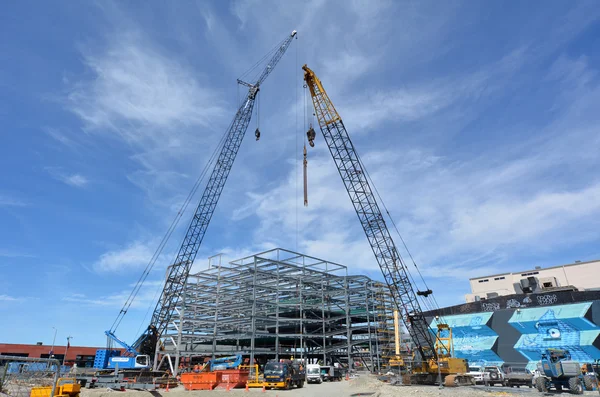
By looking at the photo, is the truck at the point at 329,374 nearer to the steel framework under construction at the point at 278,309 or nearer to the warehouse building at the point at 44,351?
the steel framework under construction at the point at 278,309

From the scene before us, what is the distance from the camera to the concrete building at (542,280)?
55531mm

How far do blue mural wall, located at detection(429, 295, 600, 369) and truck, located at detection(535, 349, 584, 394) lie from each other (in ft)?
79.8

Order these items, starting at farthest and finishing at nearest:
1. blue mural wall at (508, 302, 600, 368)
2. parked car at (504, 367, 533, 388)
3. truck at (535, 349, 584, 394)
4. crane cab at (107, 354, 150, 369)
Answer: blue mural wall at (508, 302, 600, 368) < crane cab at (107, 354, 150, 369) < parked car at (504, 367, 533, 388) < truck at (535, 349, 584, 394)

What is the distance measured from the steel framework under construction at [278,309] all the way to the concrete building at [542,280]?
66.5ft

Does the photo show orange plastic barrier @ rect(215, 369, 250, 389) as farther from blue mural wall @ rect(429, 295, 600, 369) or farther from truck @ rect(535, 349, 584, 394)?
blue mural wall @ rect(429, 295, 600, 369)

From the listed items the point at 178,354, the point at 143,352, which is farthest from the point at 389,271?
the point at 143,352

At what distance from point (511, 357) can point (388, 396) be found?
34272 mm

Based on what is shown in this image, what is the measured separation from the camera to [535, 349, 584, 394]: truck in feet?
76.3

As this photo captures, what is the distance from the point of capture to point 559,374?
23578mm

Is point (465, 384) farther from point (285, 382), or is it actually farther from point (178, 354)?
point (178, 354)

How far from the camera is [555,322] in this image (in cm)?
4506

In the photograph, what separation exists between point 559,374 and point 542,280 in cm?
4155

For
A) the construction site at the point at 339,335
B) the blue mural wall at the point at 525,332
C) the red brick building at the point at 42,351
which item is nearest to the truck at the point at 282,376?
the construction site at the point at 339,335

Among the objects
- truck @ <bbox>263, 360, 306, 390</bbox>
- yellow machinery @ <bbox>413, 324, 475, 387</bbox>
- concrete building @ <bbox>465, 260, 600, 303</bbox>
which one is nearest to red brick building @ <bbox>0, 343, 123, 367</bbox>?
truck @ <bbox>263, 360, 306, 390</bbox>
